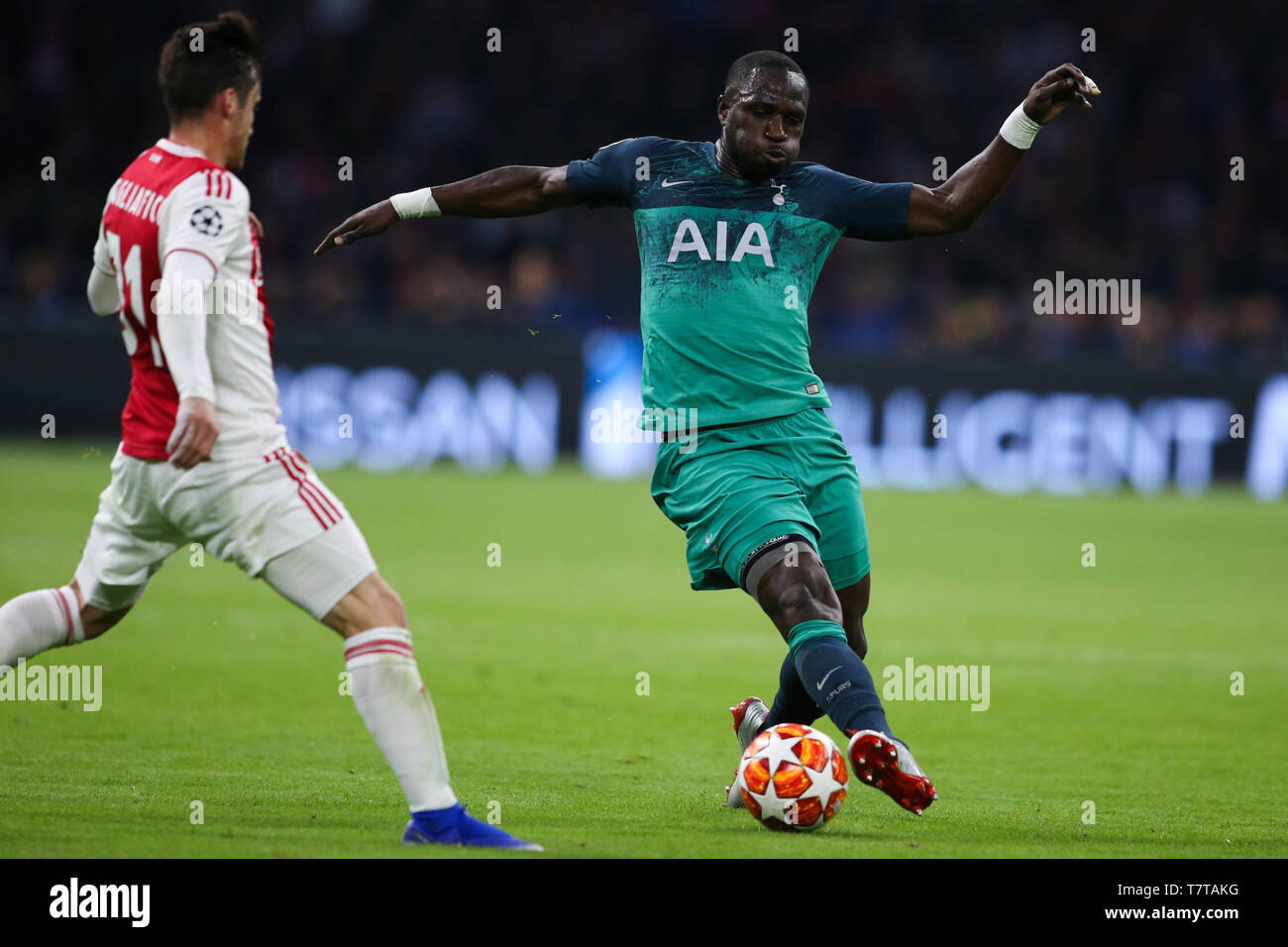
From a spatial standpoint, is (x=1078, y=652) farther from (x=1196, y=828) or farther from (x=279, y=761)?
(x=279, y=761)

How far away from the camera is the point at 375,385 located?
18.6m

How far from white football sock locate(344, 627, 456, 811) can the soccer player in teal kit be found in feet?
4.07

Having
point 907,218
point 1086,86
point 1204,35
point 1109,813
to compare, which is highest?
point 1204,35

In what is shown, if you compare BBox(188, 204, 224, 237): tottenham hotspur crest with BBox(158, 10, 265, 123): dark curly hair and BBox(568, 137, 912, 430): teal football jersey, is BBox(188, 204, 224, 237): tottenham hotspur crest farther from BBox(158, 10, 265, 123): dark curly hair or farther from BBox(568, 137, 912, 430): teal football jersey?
BBox(568, 137, 912, 430): teal football jersey

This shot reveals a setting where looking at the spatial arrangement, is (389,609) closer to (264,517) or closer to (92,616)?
(264,517)

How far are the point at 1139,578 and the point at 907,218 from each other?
315 inches

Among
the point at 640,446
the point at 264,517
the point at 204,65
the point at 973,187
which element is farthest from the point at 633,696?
the point at 640,446

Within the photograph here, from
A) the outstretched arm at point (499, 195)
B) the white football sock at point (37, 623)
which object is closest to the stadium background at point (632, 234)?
the outstretched arm at point (499, 195)

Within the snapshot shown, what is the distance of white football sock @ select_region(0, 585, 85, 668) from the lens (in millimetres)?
4750

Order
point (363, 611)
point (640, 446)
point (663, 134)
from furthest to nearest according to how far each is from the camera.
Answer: point (663, 134) → point (640, 446) → point (363, 611)

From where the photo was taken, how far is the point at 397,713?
4430 mm

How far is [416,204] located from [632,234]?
16.9 metres

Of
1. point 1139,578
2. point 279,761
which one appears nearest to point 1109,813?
point 279,761

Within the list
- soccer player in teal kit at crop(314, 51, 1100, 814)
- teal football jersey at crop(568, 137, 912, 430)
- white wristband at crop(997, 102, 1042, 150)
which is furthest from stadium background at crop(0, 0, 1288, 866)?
white wristband at crop(997, 102, 1042, 150)
